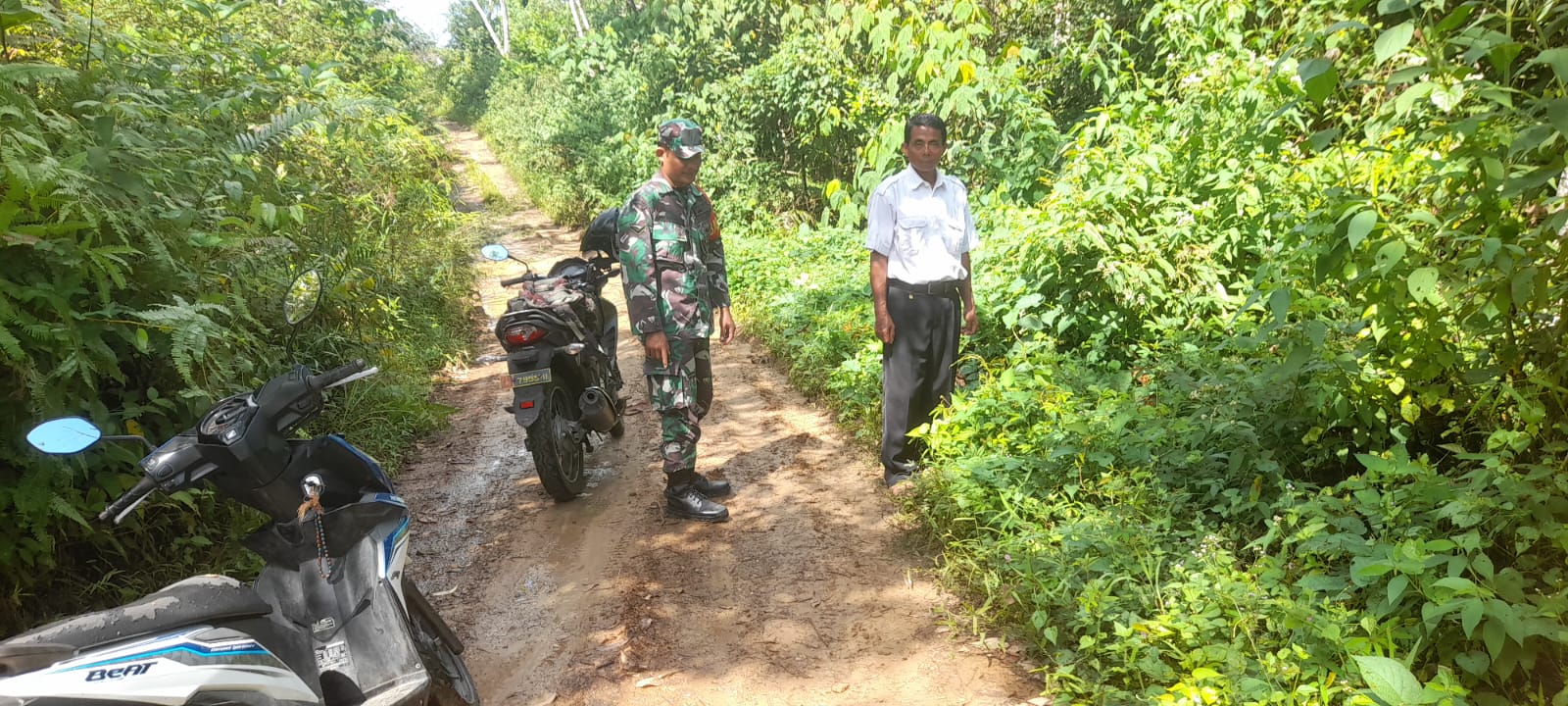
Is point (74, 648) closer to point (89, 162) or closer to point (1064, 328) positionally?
point (89, 162)

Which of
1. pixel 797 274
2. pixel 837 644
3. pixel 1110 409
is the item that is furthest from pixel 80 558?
pixel 797 274

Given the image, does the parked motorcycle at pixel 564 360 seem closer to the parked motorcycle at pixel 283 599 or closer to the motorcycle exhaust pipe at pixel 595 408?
the motorcycle exhaust pipe at pixel 595 408

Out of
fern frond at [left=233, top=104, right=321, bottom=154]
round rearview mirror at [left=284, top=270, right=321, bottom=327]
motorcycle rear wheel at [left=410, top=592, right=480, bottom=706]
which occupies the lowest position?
motorcycle rear wheel at [left=410, top=592, right=480, bottom=706]

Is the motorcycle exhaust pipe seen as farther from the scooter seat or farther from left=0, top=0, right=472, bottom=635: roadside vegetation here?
the scooter seat

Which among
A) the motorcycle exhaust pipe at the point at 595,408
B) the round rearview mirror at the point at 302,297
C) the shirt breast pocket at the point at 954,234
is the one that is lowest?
the motorcycle exhaust pipe at the point at 595,408

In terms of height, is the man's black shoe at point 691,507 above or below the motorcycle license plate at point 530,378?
below

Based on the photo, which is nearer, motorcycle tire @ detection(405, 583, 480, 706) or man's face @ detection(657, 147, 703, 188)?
motorcycle tire @ detection(405, 583, 480, 706)

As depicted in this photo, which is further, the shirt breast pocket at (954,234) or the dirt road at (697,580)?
the shirt breast pocket at (954,234)

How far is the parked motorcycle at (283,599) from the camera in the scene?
6.66 ft

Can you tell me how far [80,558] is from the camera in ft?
11.7

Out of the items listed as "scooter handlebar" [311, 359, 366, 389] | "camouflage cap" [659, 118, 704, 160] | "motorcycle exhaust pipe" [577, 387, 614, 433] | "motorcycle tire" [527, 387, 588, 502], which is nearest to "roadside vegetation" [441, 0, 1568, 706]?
"motorcycle exhaust pipe" [577, 387, 614, 433]

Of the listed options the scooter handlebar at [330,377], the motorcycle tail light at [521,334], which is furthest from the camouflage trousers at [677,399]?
the scooter handlebar at [330,377]

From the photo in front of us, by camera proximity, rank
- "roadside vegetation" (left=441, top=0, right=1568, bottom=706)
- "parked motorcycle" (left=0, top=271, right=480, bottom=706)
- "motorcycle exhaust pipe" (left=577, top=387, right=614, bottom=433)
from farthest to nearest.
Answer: "motorcycle exhaust pipe" (left=577, top=387, right=614, bottom=433), "roadside vegetation" (left=441, top=0, right=1568, bottom=706), "parked motorcycle" (left=0, top=271, right=480, bottom=706)

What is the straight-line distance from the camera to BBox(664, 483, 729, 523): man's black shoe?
461 cm
